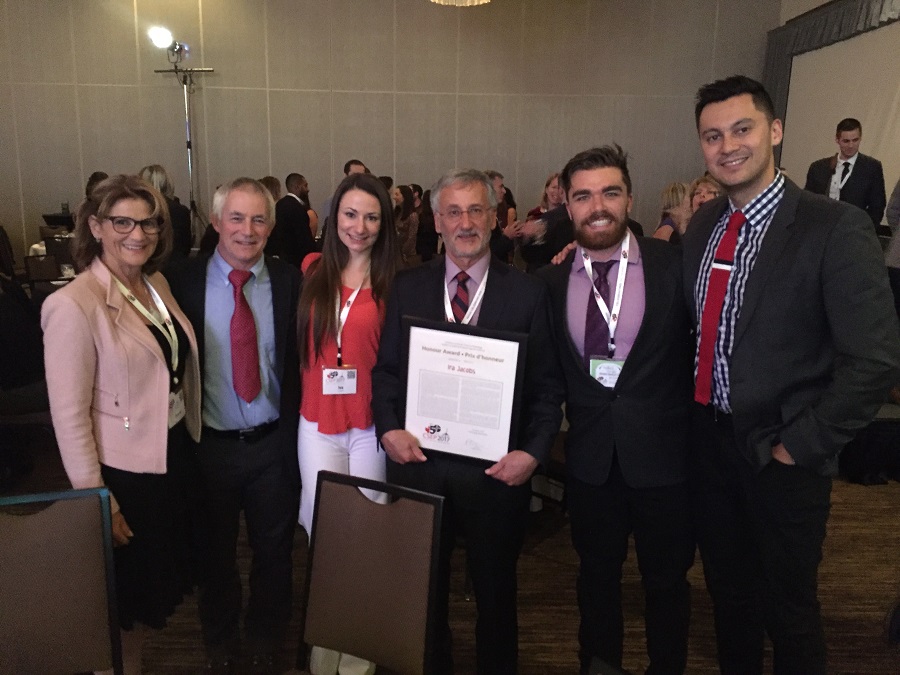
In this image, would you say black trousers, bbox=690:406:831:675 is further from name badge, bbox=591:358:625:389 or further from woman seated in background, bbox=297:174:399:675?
woman seated in background, bbox=297:174:399:675

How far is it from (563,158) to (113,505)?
9.95 meters

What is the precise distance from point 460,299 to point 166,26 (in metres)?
10.3

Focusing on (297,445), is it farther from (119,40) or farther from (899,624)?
(119,40)

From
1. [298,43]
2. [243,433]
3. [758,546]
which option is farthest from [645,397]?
[298,43]

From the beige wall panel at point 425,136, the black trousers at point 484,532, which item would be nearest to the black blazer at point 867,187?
the beige wall panel at point 425,136

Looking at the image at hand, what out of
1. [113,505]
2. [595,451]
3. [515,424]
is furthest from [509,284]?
[113,505]

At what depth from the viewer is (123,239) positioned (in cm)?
206

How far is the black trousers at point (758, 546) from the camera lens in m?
1.98

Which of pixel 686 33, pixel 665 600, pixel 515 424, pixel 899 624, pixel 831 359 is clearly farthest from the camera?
pixel 686 33

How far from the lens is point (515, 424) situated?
6.71 ft

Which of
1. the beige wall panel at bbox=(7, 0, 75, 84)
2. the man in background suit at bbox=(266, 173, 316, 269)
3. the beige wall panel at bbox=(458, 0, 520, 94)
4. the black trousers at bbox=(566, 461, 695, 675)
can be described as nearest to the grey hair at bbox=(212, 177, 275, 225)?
the black trousers at bbox=(566, 461, 695, 675)

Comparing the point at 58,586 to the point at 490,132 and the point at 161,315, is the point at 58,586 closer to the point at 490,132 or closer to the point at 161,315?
the point at 161,315

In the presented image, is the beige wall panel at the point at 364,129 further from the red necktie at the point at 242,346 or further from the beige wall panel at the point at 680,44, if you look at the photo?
the red necktie at the point at 242,346

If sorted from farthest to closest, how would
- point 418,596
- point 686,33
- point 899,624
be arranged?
point 686,33 → point 899,624 → point 418,596
